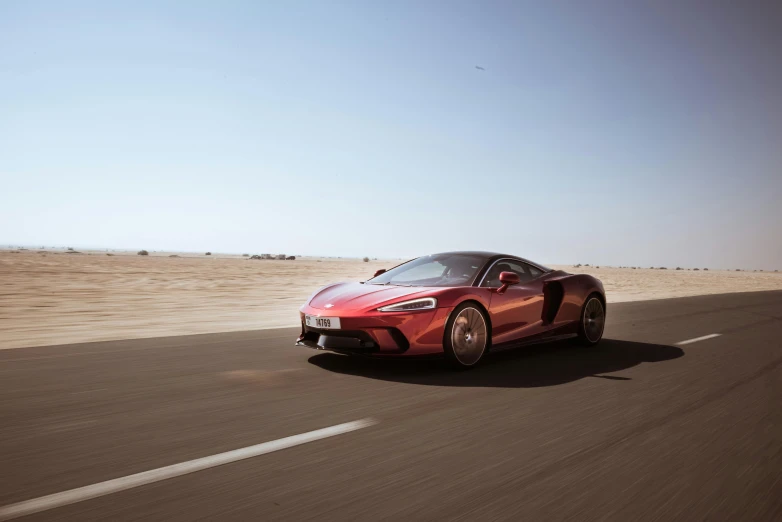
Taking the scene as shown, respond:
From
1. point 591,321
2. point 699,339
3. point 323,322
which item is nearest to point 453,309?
point 323,322

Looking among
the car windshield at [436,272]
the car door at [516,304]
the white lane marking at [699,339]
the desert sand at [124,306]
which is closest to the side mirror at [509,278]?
the car door at [516,304]

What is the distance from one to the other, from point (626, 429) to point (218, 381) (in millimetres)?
3508

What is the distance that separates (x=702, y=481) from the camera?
3.34 meters

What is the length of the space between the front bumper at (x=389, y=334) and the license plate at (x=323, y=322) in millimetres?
43

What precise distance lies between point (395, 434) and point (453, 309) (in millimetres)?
2505

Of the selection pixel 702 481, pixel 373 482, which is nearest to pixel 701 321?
pixel 702 481

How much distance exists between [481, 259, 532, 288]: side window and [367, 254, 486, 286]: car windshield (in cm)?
16

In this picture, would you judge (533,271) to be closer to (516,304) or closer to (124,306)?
(516,304)

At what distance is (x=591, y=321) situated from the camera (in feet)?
28.2

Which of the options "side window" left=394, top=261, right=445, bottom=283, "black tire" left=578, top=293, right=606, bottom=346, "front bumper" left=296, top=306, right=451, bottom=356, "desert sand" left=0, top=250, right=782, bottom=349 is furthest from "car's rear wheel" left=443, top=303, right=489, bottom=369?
"desert sand" left=0, top=250, right=782, bottom=349

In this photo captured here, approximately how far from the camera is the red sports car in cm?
609

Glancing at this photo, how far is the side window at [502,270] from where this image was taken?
7199mm

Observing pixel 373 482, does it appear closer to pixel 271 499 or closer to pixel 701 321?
pixel 271 499

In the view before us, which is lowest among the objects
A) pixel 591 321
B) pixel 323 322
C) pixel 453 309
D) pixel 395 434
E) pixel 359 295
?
pixel 395 434
